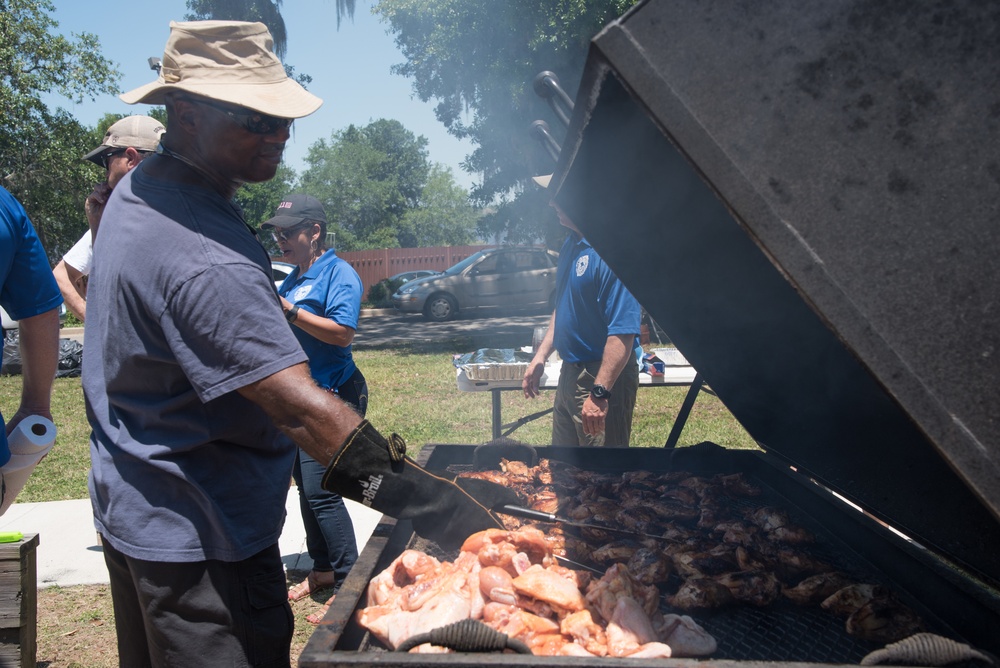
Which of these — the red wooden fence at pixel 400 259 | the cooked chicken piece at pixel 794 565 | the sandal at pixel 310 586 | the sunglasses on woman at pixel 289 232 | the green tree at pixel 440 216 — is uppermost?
the sunglasses on woman at pixel 289 232

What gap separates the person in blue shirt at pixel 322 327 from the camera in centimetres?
384

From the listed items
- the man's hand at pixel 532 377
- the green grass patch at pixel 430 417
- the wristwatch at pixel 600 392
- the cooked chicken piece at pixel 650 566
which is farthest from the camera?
the green grass patch at pixel 430 417

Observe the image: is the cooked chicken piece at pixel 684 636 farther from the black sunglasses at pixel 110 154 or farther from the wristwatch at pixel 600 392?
the black sunglasses at pixel 110 154

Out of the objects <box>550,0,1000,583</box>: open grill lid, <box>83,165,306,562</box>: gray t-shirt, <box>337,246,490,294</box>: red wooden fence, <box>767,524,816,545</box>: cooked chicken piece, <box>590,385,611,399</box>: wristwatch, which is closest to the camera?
<box>550,0,1000,583</box>: open grill lid

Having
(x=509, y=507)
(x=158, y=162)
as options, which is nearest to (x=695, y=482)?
(x=509, y=507)

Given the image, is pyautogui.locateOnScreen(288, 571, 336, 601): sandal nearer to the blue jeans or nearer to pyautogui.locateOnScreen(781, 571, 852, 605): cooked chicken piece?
the blue jeans

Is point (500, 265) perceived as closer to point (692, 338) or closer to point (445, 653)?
point (692, 338)

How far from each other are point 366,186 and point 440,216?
803 centimetres

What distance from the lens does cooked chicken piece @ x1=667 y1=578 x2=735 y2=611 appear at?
2102 millimetres

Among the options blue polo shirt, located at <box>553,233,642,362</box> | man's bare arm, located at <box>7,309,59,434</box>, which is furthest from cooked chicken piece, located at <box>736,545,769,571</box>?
man's bare arm, located at <box>7,309,59,434</box>

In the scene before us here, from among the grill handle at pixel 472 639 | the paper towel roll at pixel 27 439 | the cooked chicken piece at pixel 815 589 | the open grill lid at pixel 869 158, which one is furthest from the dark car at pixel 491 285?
the open grill lid at pixel 869 158

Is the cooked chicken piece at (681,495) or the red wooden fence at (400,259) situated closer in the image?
the cooked chicken piece at (681,495)

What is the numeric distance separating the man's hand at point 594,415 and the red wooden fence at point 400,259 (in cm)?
2622

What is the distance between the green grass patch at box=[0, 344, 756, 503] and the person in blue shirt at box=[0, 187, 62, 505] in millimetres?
3667
